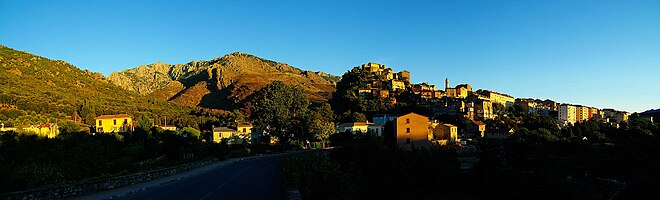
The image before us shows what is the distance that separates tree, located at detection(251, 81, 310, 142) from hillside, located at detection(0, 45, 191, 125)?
38.8 m

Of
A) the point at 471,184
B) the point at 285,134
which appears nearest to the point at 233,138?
the point at 285,134

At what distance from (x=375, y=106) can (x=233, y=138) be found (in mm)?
44914

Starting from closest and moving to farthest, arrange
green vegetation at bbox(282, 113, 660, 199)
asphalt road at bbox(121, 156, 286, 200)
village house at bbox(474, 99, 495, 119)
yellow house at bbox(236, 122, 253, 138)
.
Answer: asphalt road at bbox(121, 156, 286, 200) → green vegetation at bbox(282, 113, 660, 199) → yellow house at bbox(236, 122, 253, 138) → village house at bbox(474, 99, 495, 119)

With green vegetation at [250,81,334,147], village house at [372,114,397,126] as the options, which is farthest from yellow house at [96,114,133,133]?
village house at [372,114,397,126]

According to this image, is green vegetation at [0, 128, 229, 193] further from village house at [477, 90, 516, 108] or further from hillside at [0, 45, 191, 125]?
village house at [477, 90, 516, 108]

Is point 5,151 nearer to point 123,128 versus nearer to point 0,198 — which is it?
point 0,198

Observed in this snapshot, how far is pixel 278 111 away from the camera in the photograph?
69.2 metres

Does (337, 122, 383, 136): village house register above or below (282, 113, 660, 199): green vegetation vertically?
above

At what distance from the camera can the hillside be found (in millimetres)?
82438

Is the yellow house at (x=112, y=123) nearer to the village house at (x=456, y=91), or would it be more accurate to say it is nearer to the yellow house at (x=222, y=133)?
the yellow house at (x=222, y=133)

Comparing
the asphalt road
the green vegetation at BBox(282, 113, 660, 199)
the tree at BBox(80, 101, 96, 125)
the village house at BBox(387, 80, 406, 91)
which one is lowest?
the green vegetation at BBox(282, 113, 660, 199)

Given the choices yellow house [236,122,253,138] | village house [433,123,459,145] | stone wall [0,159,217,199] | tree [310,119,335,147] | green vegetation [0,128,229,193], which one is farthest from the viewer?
village house [433,123,459,145]

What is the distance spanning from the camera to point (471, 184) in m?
45.1

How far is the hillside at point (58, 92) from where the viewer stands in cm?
8244
